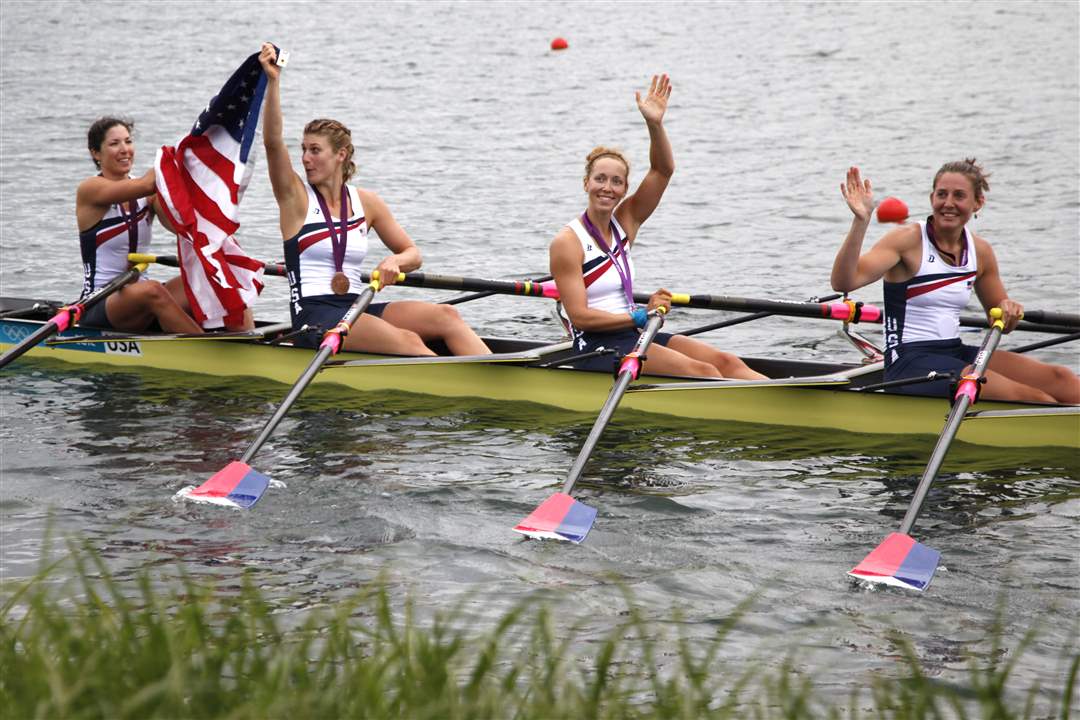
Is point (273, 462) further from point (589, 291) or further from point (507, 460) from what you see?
point (589, 291)

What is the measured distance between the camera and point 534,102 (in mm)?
25844

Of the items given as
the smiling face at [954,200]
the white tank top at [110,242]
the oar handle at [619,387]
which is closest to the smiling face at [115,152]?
the white tank top at [110,242]

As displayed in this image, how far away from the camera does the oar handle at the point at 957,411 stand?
20.9 ft

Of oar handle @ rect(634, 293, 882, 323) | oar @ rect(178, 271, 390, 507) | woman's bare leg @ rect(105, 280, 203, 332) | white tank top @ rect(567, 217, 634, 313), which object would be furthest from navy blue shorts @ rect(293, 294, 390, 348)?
oar handle @ rect(634, 293, 882, 323)

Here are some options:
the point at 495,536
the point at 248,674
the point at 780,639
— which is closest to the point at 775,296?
the point at 495,536

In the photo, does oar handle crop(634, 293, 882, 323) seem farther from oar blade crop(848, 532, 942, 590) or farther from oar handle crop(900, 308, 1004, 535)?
oar blade crop(848, 532, 942, 590)

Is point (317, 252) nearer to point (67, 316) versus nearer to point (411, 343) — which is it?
point (411, 343)

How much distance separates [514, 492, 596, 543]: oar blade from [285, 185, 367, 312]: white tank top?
8.97ft

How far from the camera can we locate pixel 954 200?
24.6 ft

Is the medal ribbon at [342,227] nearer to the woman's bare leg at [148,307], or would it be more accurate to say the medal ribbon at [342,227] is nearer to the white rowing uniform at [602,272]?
the woman's bare leg at [148,307]

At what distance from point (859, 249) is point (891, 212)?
10481mm

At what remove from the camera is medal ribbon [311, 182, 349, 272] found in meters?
8.81

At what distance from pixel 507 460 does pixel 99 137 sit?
3.54 meters

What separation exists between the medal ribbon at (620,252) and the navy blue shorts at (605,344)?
0.21 meters
